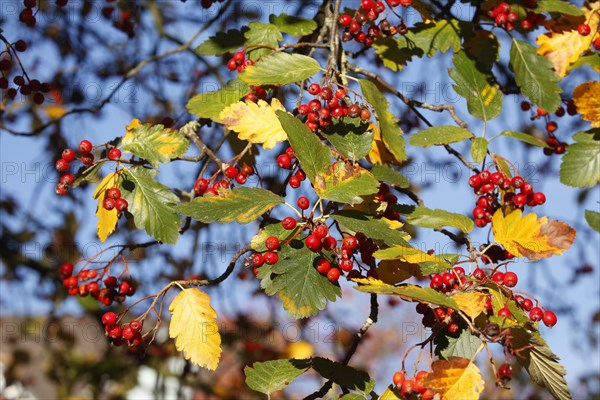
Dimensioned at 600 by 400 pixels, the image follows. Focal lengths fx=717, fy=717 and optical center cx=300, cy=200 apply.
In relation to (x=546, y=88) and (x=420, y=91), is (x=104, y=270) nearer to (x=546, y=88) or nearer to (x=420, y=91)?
(x=546, y=88)

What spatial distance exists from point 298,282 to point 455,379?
0.42 metres

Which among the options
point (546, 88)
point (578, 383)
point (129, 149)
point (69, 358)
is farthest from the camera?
point (578, 383)

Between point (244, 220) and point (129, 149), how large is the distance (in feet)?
2.05

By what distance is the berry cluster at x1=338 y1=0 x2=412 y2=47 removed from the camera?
2.16 m

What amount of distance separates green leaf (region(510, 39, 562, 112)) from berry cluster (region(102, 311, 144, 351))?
1421 millimetres

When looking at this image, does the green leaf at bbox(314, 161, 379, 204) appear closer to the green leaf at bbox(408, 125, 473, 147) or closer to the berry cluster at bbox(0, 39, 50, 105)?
the green leaf at bbox(408, 125, 473, 147)

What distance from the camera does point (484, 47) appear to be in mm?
2479

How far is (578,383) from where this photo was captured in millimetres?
7266

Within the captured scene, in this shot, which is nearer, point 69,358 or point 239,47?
point 239,47

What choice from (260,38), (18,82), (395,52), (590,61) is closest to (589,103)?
(590,61)

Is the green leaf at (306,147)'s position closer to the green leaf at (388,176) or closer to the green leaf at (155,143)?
the green leaf at (388,176)

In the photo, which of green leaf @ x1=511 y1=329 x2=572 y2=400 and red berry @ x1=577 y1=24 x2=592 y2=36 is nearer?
green leaf @ x1=511 y1=329 x2=572 y2=400

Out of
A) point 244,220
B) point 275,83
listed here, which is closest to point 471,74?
point 275,83

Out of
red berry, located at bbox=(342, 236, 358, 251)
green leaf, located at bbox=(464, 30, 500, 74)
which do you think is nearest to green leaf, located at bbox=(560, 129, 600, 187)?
green leaf, located at bbox=(464, 30, 500, 74)
